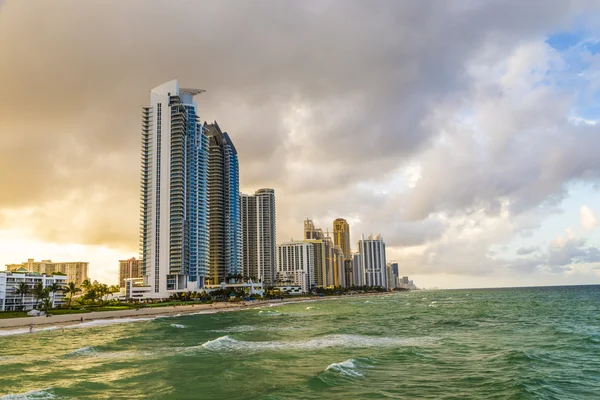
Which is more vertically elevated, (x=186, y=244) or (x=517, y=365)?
(x=186, y=244)

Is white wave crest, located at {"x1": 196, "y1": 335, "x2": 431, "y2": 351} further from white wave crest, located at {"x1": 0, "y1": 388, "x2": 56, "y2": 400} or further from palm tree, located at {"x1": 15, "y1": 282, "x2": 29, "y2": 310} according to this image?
palm tree, located at {"x1": 15, "y1": 282, "x2": 29, "y2": 310}

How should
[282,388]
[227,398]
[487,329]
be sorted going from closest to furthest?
1. [227,398]
2. [282,388]
3. [487,329]

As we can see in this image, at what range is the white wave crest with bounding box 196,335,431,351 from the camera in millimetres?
47709

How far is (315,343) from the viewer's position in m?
50.6

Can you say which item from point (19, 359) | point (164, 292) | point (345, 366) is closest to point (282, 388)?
point (345, 366)

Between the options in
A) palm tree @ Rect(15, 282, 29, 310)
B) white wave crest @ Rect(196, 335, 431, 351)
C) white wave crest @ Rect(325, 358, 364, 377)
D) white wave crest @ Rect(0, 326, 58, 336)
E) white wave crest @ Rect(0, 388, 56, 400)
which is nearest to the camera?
white wave crest @ Rect(0, 388, 56, 400)

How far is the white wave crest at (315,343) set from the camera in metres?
47.7

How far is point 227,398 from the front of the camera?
27266mm

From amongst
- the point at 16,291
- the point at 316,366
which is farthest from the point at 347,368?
the point at 16,291

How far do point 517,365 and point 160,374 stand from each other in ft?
86.1

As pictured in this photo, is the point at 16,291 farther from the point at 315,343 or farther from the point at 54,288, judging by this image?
the point at 315,343

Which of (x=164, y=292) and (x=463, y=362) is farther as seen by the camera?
(x=164, y=292)

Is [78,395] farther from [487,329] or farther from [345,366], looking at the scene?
[487,329]

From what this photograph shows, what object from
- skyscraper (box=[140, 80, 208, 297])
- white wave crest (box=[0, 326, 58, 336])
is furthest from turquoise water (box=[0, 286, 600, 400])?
skyscraper (box=[140, 80, 208, 297])
